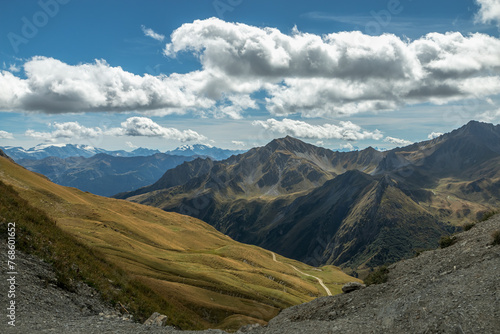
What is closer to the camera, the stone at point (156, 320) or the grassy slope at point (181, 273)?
the stone at point (156, 320)

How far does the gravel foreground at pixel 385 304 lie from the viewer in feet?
50.5

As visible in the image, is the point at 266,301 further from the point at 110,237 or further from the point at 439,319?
the point at 439,319

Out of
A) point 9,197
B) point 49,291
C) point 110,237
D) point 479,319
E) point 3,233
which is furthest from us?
point 110,237

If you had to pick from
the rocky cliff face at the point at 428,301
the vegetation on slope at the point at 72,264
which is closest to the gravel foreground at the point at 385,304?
the rocky cliff face at the point at 428,301

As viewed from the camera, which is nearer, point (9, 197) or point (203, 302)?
point (9, 197)

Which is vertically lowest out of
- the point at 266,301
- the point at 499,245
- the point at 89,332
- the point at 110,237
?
the point at 266,301

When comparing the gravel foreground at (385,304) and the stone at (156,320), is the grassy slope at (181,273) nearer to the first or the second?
the stone at (156,320)

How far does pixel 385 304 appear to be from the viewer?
68.2 ft

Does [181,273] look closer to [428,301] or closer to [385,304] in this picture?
[385,304]

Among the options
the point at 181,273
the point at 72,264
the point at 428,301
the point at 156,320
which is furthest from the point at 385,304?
the point at 181,273

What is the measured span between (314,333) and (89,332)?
1416 cm

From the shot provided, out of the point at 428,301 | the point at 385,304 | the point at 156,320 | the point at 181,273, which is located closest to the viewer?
the point at 428,301

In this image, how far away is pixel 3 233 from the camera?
23.3 metres

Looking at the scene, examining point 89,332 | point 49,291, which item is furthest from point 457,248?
point 49,291
